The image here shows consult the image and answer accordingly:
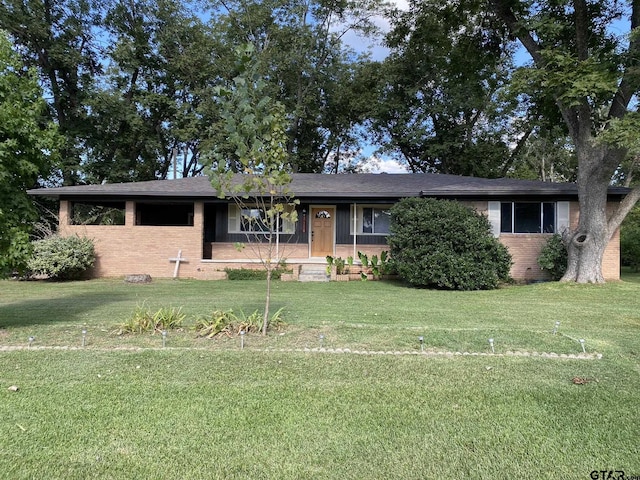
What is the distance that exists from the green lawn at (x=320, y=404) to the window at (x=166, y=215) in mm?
12772

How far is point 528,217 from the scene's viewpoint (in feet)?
48.7

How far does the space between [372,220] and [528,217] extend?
5.55 m

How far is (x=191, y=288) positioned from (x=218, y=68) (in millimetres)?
19061

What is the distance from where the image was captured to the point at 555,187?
14711 millimetres

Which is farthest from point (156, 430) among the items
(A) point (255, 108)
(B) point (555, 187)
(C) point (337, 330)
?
(B) point (555, 187)

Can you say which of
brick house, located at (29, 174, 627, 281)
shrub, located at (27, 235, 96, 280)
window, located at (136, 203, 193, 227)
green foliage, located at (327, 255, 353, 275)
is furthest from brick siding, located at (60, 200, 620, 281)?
window, located at (136, 203, 193, 227)

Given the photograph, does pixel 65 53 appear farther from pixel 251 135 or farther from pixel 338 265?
pixel 251 135

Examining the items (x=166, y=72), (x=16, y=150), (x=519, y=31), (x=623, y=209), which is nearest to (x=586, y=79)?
(x=519, y=31)

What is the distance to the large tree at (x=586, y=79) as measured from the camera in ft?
36.7

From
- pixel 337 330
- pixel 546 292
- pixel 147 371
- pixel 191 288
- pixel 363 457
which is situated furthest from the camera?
pixel 191 288

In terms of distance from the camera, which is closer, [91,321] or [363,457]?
[363,457]

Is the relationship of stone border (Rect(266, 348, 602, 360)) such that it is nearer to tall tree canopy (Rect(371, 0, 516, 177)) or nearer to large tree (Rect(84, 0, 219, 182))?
tall tree canopy (Rect(371, 0, 516, 177))

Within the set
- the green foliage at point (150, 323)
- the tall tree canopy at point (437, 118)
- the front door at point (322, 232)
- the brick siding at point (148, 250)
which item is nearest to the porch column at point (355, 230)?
the front door at point (322, 232)

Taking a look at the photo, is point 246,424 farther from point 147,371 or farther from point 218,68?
point 218,68
